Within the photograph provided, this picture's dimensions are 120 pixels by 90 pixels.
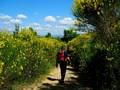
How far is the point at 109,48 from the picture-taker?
522 inches

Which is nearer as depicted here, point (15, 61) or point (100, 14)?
point (15, 61)

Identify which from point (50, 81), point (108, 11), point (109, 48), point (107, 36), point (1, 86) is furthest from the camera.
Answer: point (50, 81)

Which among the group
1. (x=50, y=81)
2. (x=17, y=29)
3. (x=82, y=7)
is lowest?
(x=50, y=81)

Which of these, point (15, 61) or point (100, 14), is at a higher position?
point (100, 14)

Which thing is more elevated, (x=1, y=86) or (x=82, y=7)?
(x=82, y=7)

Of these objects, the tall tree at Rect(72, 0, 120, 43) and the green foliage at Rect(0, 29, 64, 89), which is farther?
the tall tree at Rect(72, 0, 120, 43)

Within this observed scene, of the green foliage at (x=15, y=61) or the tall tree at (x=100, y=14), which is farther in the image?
the tall tree at (x=100, y=14)

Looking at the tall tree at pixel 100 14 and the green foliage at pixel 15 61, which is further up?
the tall tree at pixel 100 14

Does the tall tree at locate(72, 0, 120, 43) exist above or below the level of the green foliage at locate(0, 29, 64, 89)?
above

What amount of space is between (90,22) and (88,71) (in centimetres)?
358

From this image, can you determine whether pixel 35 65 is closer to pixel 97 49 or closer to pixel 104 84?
pixel 97 49

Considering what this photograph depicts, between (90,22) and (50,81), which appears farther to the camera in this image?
(90,22)

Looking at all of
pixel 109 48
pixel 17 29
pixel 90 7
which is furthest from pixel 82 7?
pixel 109 48

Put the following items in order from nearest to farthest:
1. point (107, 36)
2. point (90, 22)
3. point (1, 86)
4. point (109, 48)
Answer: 1. point (1, 86)
2. point (109, 48)
3. point (107, 36)
4. point (90, 22)
